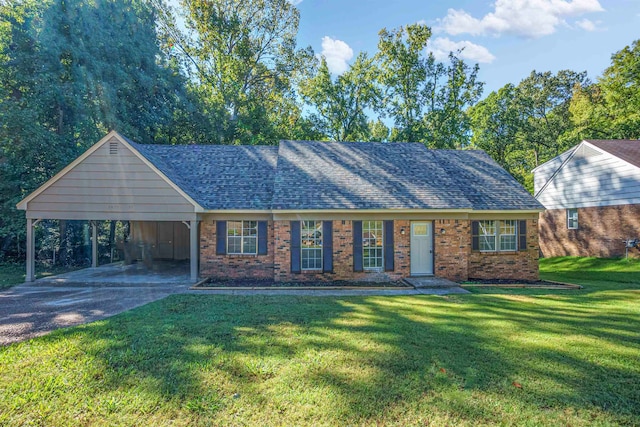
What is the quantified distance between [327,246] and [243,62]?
61.8ft

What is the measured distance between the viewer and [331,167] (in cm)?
1311

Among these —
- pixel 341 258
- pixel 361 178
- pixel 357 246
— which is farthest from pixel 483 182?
pixel 341 258

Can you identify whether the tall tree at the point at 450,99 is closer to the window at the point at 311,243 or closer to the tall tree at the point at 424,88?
the tall tree at the point at 424,88

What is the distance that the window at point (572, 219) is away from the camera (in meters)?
16.8

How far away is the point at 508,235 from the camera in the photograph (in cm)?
1188

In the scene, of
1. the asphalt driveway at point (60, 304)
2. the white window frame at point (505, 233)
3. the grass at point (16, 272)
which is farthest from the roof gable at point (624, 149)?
the grass at point (16, 272)

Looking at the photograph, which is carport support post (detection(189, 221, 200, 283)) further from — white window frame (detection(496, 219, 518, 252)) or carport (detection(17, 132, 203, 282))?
white window frame (detection(496, 219, 518, 252))

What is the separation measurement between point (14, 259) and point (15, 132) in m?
6.16

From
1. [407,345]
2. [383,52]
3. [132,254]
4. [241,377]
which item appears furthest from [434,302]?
[383,52]

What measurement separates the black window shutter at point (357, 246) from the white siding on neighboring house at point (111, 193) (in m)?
5.48

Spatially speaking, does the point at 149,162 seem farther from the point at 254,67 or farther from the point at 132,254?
the point at 254,67

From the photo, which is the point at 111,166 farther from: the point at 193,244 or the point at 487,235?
the point at 487,235

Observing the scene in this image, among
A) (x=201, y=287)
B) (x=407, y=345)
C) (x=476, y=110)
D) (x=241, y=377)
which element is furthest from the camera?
(x=476, y=110)

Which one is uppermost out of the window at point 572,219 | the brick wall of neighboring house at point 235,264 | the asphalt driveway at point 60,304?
the window at point 572,219
